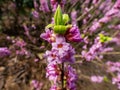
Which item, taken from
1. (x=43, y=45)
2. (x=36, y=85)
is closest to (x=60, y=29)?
(x=36, y=85)

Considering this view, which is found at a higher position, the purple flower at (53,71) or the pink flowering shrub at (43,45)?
the pink flowering shrub at (43,45)

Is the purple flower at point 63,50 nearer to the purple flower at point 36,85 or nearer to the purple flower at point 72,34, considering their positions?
the purple flower at point 72,34

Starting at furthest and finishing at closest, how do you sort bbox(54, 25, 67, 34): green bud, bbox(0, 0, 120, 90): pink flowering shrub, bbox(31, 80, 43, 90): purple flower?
bbox(31, 80, 43, 90): purple flower, bbox(0, 0, 120, 90): pink flowering shrub, bbox(54, 25, 67, 34): green bud

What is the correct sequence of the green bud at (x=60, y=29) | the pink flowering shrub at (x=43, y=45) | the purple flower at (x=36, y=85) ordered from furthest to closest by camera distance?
the purple flower at (x=36, y=85)
the pink flowering shrub at (x=43, y=45)
the green bud at (x=60, y=29)

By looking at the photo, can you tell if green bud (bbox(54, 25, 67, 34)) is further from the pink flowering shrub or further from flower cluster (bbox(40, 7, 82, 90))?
the pink flowering shrub

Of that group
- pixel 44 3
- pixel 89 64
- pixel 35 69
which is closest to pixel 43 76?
pixel 35 69

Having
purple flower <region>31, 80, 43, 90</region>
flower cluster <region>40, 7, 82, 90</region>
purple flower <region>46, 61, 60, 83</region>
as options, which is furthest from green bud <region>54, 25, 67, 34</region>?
purple flower <region>31, 80, 43, 90</region>

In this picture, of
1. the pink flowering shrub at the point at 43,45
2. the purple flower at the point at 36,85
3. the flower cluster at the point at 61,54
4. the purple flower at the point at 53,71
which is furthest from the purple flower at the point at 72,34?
the purple flower at the point at 36,85

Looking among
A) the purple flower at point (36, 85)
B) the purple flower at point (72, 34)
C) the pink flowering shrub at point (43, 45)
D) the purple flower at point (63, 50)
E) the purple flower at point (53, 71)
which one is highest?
the pink flowering shrub at point (43, 45)

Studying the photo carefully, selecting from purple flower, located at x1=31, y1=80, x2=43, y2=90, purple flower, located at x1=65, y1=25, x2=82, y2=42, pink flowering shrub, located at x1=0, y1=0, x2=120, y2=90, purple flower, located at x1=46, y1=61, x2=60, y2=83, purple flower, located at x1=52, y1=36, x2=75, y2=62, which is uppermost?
pink flowering shrub, located at x1=0, y1=0, x2=120, y2=90

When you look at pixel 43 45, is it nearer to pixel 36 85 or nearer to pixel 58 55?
pixel 36 85

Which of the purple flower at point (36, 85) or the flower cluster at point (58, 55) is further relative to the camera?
the purple flower at point (36, 85)

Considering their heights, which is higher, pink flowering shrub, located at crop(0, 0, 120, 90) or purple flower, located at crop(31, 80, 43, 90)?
pink flowering shrub, located at crop(0, 0, 120, 90)

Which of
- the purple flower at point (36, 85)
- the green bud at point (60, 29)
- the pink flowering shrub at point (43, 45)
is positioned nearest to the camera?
the green bud at point (60, 29)
